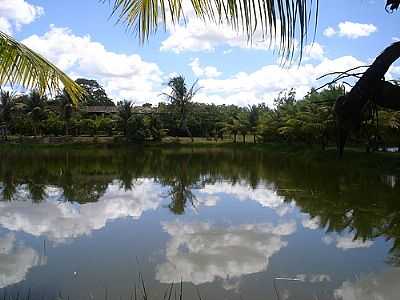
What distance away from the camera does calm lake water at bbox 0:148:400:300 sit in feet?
18.9

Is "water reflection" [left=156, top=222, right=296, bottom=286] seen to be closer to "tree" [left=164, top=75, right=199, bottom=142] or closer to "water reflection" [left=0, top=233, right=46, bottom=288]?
"water reflection" [left=0, top=233, right=46, bottom=288]

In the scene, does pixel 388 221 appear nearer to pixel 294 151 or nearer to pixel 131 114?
pixel 294 151

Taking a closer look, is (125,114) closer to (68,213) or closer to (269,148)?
(269,148)

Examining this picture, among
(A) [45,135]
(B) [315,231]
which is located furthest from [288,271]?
(A) [45,135]

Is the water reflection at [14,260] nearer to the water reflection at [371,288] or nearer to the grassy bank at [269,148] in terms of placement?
the water reflection at [371,288]

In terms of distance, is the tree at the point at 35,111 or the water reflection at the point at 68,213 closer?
the water reflection at the point at 68,213

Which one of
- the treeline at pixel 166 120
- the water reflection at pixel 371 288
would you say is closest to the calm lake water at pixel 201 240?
the water reflection at pixel 371 288

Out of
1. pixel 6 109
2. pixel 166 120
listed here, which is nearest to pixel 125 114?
pixel 166 120

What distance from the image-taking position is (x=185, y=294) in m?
5.51

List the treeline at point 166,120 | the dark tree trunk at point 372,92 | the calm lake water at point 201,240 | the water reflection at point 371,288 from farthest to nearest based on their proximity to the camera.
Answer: the treeline at point 166,120
the calm lake water at point 201,240
the water reflection at point 371,288
the dark tree trunk at point 372,92

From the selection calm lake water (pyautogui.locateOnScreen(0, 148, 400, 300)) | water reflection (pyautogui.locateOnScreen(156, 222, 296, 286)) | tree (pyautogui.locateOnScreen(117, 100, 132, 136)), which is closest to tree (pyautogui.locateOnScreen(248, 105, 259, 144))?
tree (pyautogui.locateOnScreen(117, 100, 132, 136))

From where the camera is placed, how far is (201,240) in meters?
8.21

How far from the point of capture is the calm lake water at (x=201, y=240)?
576 cm

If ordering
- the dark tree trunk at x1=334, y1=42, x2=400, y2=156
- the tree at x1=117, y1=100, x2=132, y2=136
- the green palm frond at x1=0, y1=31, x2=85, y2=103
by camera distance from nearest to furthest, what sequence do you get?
1. the dark tree trunk at x1=334, y1=42, x2=400, y2=156
2. the green palm frond at x1=0, y1=31, x2=85, y2=103
3. the tree at x1=117, y1=100, x2=132, y2=136
